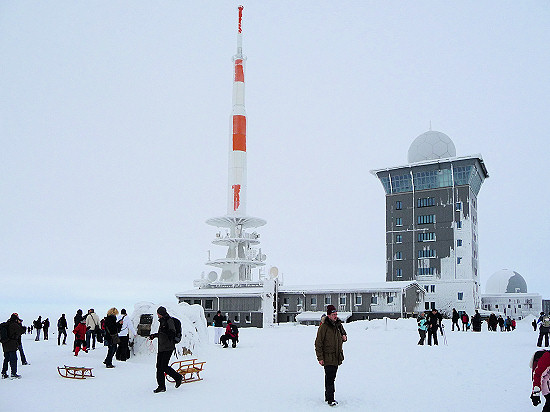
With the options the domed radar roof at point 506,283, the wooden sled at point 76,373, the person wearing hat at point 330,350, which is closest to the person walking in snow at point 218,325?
the wooden sled at point 76,373

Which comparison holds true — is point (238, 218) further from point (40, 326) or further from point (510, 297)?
point (510, 297)

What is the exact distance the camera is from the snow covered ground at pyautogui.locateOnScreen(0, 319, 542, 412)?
1055cm

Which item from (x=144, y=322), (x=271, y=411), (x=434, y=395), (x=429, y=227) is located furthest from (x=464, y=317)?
(x=429, y=227)

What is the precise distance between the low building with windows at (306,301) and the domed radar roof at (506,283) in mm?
46814

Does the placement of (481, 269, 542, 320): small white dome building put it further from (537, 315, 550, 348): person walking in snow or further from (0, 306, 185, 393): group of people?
(0, 306, 185, 393): group of people

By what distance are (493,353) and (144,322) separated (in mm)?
13604

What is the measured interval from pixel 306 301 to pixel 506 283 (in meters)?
58.0

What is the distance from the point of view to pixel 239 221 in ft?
223

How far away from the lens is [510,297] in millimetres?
92188

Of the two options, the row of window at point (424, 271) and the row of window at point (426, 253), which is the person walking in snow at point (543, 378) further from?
the row of window at point (426, 253)

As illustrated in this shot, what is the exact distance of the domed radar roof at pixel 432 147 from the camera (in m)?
77.4

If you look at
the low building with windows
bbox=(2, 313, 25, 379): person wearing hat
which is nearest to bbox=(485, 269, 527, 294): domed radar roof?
the low building with windows

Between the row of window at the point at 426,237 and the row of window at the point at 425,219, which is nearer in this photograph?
the row of window at the point at 426,237

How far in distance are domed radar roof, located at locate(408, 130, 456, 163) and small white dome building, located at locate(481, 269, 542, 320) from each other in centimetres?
3135
